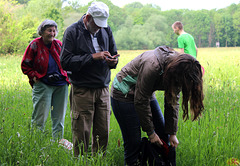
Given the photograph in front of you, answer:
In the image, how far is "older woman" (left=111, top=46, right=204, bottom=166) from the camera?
7.68 feet

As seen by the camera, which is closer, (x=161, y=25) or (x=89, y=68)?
(x=89, y=68)

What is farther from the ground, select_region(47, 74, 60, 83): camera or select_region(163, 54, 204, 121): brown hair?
select_region(163, 54, 204, 121): brown hair

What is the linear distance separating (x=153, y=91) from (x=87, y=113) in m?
0.90

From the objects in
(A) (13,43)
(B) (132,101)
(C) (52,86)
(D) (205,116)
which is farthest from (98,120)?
(A) (13,43)

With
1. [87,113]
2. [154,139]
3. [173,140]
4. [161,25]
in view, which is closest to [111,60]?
[87,113]

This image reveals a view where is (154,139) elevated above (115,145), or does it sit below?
above

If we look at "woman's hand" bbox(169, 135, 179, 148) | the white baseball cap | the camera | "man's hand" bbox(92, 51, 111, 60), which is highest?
the white baseball cap

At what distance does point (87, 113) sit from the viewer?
3219 millimetres

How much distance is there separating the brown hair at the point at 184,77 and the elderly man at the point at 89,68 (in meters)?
0.96

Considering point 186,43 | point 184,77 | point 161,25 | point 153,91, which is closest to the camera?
point 184,77

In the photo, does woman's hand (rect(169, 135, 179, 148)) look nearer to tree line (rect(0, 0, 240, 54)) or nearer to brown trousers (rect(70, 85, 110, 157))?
brown trousers (rect(70, 85, 110, 157))

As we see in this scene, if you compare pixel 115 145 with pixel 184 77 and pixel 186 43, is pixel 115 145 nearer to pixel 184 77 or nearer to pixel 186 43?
pixel 184 77

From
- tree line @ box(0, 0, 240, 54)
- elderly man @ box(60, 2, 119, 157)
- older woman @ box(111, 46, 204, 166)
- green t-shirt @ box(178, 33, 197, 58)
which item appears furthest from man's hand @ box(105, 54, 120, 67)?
tree line @ box(0, 0, 240, 54)

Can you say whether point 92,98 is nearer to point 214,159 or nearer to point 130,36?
point 214,159
